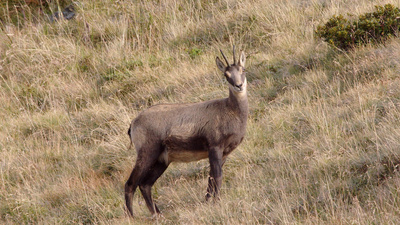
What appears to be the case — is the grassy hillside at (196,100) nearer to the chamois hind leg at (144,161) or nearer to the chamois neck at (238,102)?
the chamois hind leg at (144,161)

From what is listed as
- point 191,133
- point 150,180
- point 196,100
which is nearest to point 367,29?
point 196,100

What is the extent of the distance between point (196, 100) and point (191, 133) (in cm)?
260

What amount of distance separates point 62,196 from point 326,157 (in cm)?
371

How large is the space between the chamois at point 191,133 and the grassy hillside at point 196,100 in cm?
46

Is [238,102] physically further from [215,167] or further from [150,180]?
[150,180]

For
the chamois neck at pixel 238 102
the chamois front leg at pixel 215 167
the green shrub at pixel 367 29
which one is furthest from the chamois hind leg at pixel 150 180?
the green shrub at pixel 367 29

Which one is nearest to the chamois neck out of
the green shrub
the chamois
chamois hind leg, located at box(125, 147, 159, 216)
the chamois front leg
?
the chamois

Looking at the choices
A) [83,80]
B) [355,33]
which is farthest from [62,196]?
[355,33]

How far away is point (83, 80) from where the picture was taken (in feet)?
33.8

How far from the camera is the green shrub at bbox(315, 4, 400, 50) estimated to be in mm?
8570

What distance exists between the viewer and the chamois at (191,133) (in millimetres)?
6113

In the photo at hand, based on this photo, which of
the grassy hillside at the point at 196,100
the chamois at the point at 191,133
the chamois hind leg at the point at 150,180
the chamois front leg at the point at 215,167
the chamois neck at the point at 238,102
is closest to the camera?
the grassy hillside at the point at 196,100

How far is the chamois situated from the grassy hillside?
1.51 feet

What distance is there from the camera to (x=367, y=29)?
8.70 metres
